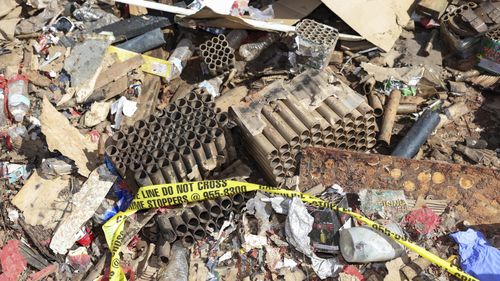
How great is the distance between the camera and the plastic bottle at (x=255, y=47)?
7230 millimetres

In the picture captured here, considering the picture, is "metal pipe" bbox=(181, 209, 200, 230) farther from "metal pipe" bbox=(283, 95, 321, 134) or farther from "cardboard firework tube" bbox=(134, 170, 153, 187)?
"metal pipe" bbox=(283, 95, 321, 134)

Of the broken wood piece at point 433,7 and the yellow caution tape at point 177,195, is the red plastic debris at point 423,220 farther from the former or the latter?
the broken wood piece at point 433,7

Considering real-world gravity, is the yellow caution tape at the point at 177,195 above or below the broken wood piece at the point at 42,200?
above

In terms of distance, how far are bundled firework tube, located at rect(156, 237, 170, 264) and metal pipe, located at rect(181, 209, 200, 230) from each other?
329mm

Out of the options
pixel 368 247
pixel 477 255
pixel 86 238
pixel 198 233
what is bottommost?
pixel 86 238

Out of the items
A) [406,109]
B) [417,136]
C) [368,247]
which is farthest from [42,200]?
[406,109]

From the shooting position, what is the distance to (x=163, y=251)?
521 centimetres

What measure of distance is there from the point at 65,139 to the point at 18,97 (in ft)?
4.69

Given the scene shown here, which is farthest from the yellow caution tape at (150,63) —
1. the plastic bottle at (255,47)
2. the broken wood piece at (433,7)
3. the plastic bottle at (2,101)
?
the broken wood piece at (433,7)

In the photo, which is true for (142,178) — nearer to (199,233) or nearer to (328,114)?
(199,233)

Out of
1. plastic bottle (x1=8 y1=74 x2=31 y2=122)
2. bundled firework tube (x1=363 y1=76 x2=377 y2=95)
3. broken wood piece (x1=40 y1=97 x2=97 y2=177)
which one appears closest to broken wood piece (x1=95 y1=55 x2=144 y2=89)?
broken wood piece (x1=40 y1=97 x2=97 y2=177)

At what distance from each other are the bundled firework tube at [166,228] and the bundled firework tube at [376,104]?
3.07m

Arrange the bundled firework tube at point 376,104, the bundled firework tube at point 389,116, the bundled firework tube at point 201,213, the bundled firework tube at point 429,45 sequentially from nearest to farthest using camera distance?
the bundled firework tube at point 201,213
the bundled firework tube at point 389,116
the bundled firework tube at point 376,104
the bundled firework tube at point 429,45

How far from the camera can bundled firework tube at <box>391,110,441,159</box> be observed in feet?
19.4
